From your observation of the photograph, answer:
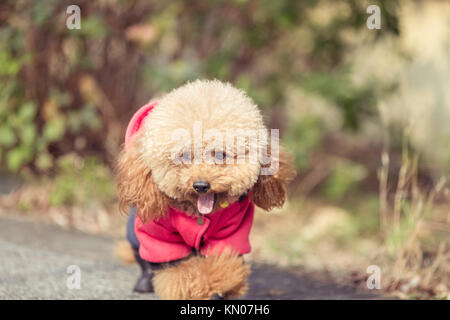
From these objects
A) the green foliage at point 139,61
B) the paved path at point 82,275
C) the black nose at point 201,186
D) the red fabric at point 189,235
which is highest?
the green foliage at point 139,61

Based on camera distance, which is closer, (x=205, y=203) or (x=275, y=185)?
(x=205, y=203)

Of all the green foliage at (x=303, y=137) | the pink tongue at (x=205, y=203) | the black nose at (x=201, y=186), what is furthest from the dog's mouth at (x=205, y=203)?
the green foliage at (x=303, y=137)

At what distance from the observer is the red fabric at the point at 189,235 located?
251cm

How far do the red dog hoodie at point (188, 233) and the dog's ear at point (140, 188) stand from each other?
3.5 inches

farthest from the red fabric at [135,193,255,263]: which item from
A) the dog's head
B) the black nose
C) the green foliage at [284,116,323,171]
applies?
the green foliage at [284,116,323,171]

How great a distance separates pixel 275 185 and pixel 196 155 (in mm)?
447

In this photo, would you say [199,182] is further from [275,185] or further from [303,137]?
[303,137]

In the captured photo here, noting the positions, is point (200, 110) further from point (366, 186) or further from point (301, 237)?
point (366, 186)

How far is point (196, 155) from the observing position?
223 cm

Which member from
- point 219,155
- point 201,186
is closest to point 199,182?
point 201,186

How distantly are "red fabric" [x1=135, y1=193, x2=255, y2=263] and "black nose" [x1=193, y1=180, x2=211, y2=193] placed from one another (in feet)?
0.98

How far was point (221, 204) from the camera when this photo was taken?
2.37 m

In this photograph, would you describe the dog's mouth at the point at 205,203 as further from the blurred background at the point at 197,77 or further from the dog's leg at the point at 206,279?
the blurred background at the point at 197,77

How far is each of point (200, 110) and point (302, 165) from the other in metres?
3.10
